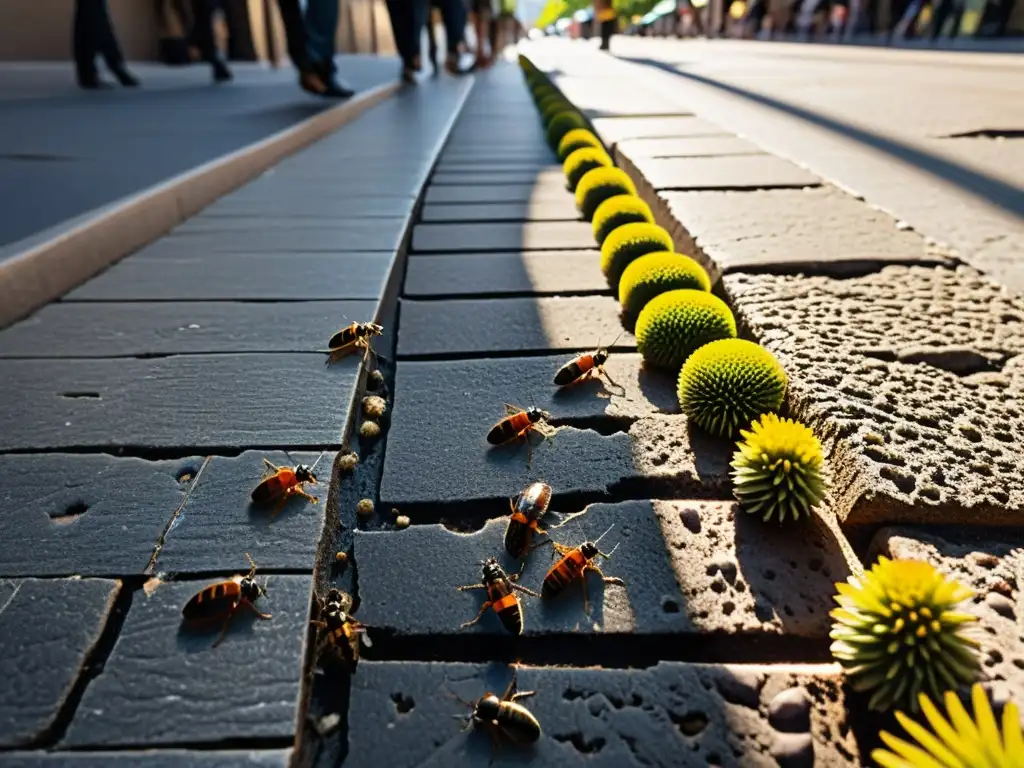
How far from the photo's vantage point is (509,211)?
11.8ft

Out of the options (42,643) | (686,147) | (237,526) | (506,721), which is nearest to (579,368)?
(237,526)

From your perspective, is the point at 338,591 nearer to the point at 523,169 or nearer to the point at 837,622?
the point at 837,622

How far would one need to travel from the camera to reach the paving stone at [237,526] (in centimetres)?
134

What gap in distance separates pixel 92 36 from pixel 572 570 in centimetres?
902

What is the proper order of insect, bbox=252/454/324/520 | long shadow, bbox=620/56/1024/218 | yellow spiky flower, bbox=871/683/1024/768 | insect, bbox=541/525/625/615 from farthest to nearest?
long shadow, bbox=620/56/1024/218 < insect, bbox=252/454/324/520 < insect, bbox=541/525/625/615 < yellow spiky flower, bbox=871/683/1024/768

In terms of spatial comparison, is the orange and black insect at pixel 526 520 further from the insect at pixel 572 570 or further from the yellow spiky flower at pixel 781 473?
the yellow spiky flower at pixel 781 473

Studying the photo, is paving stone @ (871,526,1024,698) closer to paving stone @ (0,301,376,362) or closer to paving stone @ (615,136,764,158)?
paving stone @ (0,301,376,362)

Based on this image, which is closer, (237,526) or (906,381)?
(237,526)

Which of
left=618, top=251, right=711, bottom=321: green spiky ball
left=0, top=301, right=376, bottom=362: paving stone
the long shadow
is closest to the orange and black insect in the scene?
left=0, top=301, right=376, bottom=362: paving stone

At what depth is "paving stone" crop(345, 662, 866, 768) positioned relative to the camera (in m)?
1.05

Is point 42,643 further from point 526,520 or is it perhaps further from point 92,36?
point 92,36

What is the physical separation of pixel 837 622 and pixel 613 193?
2448mm

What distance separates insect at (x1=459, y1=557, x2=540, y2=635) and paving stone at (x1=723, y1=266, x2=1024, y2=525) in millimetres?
680

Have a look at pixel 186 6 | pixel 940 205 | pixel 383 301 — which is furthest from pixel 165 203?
pixel 186 6
